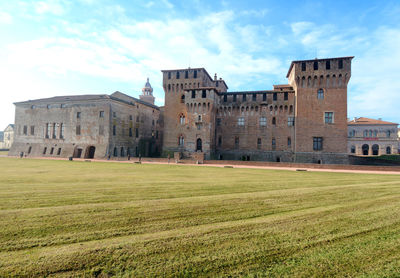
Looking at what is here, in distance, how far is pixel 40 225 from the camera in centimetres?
561

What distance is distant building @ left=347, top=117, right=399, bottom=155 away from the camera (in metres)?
54.0

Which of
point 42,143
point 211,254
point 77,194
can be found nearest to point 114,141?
point 42,143

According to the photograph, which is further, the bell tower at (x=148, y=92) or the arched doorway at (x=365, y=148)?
the bell tower at (x=148, y=92)

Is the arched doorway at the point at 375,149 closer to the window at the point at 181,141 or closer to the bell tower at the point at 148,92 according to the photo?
the window at the point at 181,141

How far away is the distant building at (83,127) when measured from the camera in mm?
39500

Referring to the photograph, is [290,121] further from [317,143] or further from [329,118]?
[329,118]

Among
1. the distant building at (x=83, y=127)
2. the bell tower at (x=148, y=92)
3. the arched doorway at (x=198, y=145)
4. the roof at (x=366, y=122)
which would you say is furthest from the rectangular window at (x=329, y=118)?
the bell tower at (x=148, y=92)

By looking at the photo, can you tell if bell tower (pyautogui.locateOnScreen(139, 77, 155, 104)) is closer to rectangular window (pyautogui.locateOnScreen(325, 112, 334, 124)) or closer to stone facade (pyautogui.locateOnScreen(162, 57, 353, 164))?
stone facade (pyautogui.locateOnScreen(162, 57, 353, 164))

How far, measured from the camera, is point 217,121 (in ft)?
135

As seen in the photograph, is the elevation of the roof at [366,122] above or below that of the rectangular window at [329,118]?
above

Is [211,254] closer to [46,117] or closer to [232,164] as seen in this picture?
[232,164]

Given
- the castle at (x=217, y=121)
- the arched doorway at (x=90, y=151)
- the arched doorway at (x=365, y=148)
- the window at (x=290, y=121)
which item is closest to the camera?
the castle at (x=217, y=121)

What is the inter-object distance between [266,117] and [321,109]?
857cm

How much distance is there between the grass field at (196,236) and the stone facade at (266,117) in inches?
1114
